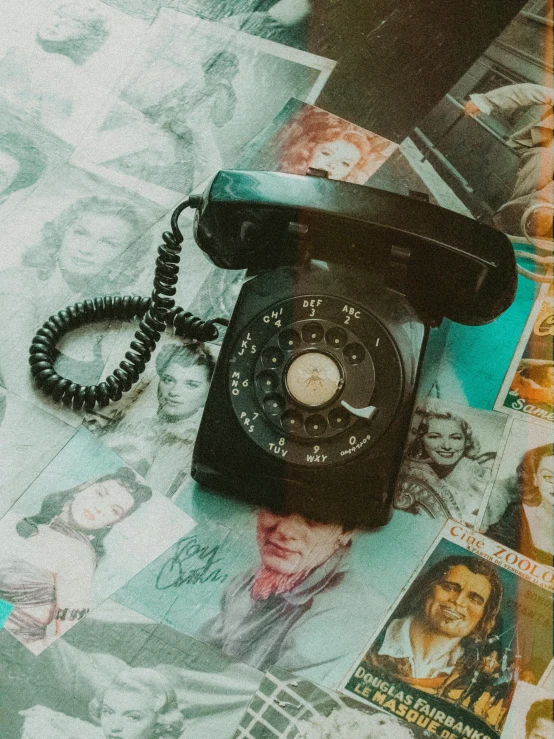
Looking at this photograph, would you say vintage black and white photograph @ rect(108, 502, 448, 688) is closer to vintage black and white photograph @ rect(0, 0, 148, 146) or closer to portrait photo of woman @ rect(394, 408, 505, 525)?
portrait photo of woman @ rect(394, 408, 505, 525)

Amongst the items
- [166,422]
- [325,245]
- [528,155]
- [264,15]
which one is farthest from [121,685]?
[264,15]

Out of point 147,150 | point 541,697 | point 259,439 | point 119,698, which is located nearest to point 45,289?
point 147,150

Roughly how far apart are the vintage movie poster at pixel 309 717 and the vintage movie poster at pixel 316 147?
0.65 metres

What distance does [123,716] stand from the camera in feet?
2.35

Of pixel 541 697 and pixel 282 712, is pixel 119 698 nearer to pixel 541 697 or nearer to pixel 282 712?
pixel 282 712

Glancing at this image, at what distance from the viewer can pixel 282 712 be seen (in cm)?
73

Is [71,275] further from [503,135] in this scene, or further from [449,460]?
[503,135]

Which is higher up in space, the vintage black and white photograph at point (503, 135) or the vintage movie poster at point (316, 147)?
the vintage black and white photograph at point (503, 135)

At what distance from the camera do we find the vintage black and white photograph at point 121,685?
715mm

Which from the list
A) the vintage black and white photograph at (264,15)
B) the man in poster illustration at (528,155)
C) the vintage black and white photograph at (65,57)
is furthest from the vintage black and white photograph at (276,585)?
the vintage black and white photograph at (264,15)

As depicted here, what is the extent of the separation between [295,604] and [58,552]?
0.25 m

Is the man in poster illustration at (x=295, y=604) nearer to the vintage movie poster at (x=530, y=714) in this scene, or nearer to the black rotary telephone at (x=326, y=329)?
the black rotary telephone at (x=326, y=329)

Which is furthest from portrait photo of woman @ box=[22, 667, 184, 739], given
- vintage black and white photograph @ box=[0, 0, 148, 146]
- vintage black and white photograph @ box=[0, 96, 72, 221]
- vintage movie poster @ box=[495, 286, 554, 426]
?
vintage black and white photograph @ box=[0, 0, 148, 146]

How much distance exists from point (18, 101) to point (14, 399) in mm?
472
